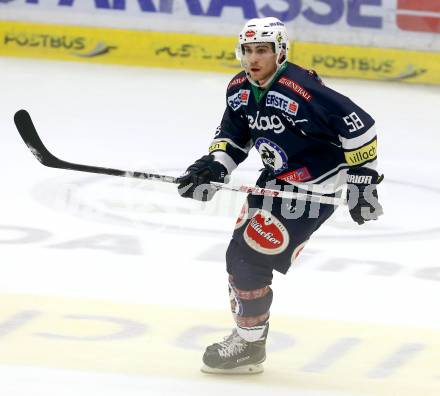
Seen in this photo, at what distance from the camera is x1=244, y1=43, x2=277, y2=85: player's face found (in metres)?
4.56

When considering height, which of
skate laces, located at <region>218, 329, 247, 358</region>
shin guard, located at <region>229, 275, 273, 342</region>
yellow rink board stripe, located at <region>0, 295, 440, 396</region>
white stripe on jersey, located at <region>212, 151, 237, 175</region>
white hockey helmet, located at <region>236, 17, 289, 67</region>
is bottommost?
yellow rink board stripe, located at <region>0, 295, 440, 396</region>

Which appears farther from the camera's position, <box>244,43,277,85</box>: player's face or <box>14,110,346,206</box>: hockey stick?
<box>14,110,346,206</box>: hockey stick

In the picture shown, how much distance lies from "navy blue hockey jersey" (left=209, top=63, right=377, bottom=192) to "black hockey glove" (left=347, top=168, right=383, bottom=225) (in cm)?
4

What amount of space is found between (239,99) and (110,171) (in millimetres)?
574

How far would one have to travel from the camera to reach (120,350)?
4848 mm

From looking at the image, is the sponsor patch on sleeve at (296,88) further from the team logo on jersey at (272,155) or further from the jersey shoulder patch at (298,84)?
the team logo on jersey at (272,155)

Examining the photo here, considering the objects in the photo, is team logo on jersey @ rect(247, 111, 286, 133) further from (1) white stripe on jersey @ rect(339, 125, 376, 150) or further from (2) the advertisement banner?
(2) the advertisement banner

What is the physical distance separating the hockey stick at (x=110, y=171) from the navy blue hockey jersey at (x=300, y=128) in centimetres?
9

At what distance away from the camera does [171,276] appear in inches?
241

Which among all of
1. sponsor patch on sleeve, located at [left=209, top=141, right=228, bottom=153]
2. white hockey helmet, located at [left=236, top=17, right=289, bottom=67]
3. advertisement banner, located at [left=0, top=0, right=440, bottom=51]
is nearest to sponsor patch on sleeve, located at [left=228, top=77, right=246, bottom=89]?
white hockey helmet, located at [left=236, top=17, right=289, bottom=67]

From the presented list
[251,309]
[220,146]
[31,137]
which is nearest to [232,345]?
[251,309]

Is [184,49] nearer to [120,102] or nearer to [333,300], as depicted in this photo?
[120,102]

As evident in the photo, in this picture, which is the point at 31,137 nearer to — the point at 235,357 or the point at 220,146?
the point at 220,146

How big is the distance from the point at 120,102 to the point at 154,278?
4.80 metres
